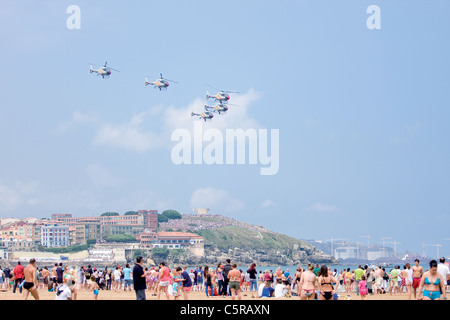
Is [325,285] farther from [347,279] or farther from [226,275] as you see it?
[347,279]

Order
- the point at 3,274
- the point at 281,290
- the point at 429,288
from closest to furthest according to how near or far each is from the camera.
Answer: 1. the point at 429,288
2. the point at 281,290
3. the point at 3,274

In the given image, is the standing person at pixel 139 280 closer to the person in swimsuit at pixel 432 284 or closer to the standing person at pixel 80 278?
the person in swimsuit at pixel 432 284

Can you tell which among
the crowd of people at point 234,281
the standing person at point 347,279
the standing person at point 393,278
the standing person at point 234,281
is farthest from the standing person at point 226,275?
the standing person at point 393,278

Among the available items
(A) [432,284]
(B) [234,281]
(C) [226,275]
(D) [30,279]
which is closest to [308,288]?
(A) [432,284]

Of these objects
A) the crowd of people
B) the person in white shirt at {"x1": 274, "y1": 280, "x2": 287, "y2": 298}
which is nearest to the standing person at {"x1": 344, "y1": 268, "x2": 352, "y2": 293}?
the crowd of people

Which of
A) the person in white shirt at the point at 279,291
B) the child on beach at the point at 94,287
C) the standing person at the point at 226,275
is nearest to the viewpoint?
the child on beach at the point at 94,287

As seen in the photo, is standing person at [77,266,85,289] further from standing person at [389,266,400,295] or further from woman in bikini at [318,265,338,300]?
woman in bikini at [318,265,338,300]
